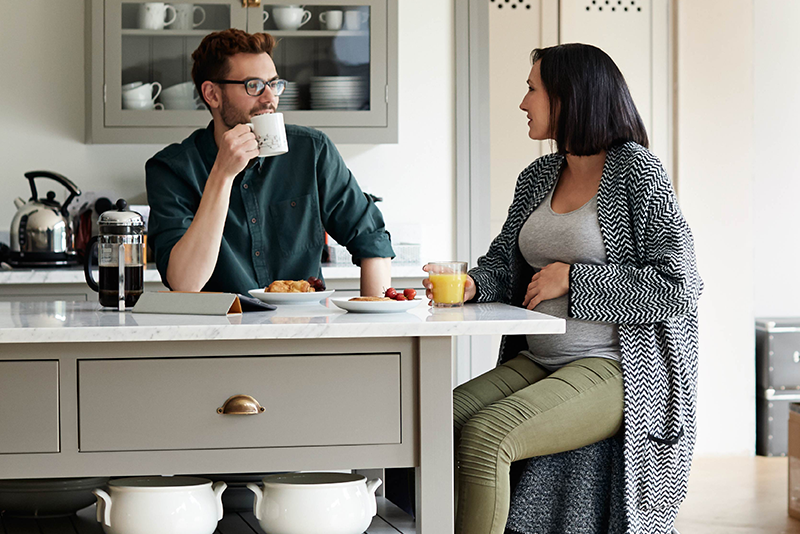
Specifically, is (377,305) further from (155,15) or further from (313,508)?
(155,15)

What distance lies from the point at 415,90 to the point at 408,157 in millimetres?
295

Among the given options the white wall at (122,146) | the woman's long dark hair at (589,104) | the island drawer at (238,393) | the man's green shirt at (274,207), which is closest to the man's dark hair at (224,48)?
the man's green shirt at (274,207)

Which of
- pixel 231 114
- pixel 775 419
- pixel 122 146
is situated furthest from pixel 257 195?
pixel 775 419

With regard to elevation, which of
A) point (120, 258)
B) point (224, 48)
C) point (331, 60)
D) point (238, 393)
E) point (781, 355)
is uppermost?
point (331, 60)

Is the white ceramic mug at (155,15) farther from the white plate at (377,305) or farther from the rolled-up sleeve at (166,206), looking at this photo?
the white plate at (377,305)

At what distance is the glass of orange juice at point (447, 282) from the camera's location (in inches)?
69.8

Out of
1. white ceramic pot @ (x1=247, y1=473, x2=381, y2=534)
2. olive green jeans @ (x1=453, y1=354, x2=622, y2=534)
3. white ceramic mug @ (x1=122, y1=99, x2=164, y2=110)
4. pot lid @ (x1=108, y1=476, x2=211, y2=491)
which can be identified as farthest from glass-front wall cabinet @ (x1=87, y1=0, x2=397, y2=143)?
white ceramic pot @ (x1=247, y1=473, x2=381, y2=534)

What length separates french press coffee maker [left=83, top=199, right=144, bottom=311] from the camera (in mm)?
1669

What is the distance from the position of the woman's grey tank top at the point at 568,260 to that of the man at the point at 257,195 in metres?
0.45

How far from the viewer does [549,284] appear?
6.02ft

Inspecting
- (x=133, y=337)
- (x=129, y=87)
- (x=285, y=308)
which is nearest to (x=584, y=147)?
(x=285, y=308)

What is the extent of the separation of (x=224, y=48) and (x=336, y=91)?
1422 mm

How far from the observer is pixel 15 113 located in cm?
375

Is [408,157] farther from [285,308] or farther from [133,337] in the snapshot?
[133,337]
